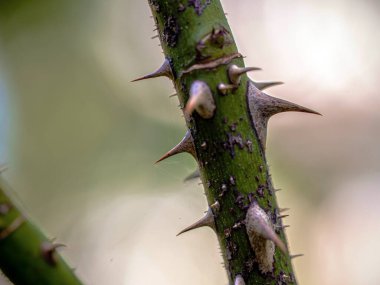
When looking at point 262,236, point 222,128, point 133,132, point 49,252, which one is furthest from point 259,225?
point 133,132

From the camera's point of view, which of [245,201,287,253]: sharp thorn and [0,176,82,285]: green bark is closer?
[0,176,82,285]: green bark

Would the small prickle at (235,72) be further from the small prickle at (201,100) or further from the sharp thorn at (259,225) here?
the sharp thorn at (259,225)

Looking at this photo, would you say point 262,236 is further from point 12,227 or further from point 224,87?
point 12,227

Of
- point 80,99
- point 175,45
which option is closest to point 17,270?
point 175,45

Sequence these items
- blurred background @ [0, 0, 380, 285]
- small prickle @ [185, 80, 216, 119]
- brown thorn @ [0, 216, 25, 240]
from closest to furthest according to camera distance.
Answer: brown thorn @ [0, 216, 25, 240] → small prickle @ [185, 80, 216, 119] → blurred background @ [0, 0, 380, 285]

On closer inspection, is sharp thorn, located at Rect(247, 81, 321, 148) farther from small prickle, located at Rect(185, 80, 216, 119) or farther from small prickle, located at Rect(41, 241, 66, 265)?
small prickle, located at Rect(41, 241, 66, 265)

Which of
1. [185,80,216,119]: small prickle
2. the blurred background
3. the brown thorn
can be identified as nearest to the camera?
the brown thorn

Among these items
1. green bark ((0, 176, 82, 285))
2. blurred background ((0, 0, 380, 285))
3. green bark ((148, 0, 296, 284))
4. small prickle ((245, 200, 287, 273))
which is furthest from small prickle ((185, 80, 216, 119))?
blurred background ((0, 0, 380, 285))
